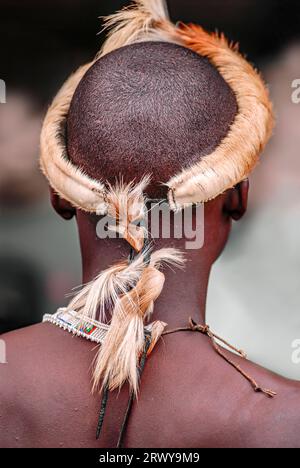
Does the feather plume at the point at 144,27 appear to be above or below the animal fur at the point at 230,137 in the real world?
above

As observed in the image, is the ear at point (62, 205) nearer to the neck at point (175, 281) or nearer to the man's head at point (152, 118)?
the man's head at point (152, 118)

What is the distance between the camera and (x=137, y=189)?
152 cm

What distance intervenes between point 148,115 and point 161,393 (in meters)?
0.60

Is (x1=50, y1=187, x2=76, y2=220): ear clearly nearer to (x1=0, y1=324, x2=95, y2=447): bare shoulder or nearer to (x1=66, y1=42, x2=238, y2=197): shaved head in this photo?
(x1=66, y1=42, x2=238, y2=197): shaved head

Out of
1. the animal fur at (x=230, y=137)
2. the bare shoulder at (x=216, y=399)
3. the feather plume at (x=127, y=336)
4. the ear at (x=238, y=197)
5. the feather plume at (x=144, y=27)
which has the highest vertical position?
the feather plume at (x=144, y=27)

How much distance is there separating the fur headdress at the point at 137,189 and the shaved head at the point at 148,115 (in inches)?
1.2

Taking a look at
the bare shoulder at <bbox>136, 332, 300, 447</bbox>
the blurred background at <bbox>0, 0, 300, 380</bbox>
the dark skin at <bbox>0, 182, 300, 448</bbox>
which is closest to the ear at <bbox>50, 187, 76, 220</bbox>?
the dark skin at <bbox>0, 182, 300, 448</bbox>

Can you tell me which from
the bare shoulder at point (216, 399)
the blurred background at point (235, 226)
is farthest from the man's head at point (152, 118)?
the blurred background at point (235, 226)

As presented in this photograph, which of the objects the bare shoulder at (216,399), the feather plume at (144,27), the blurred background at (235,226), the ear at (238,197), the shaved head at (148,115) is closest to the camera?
the bare shoulder at (216,399)

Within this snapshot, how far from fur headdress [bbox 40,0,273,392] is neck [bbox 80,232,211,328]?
4 centimetres

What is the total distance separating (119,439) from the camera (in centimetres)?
146

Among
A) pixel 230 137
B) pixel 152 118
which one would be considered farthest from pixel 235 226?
pixel 152 118

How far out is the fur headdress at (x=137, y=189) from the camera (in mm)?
1491
